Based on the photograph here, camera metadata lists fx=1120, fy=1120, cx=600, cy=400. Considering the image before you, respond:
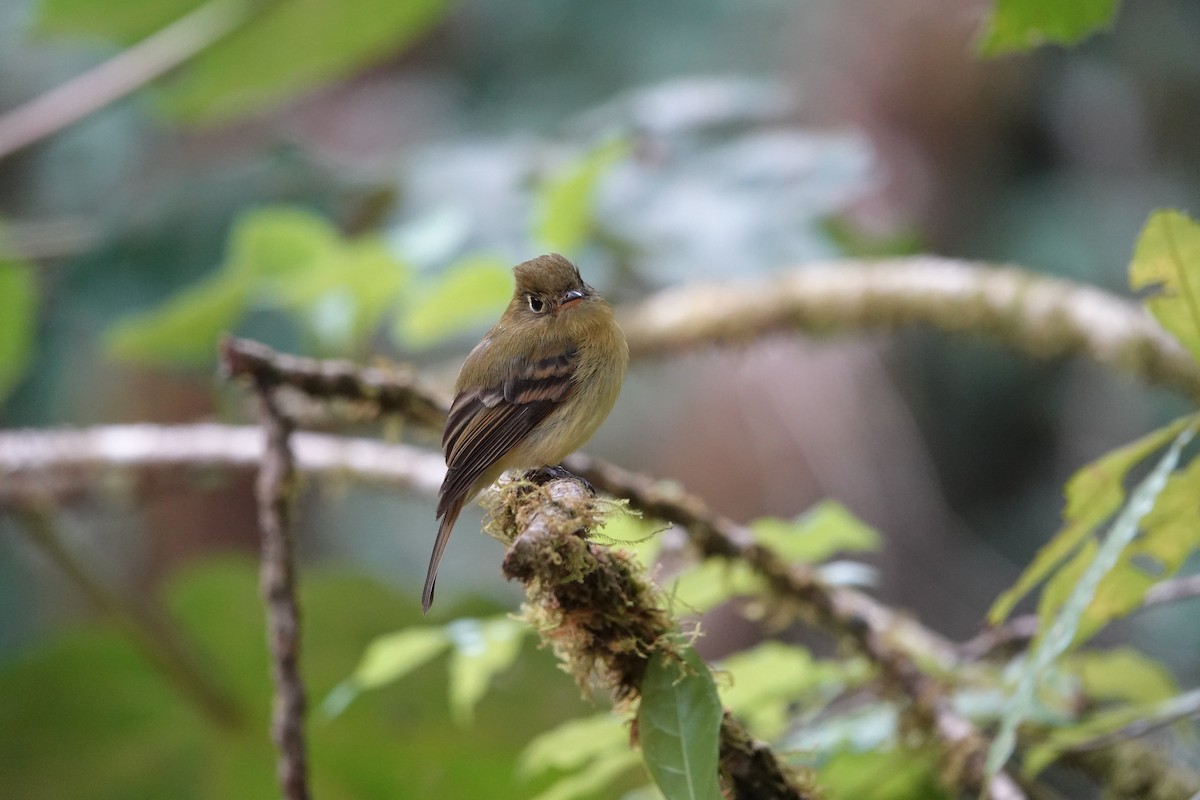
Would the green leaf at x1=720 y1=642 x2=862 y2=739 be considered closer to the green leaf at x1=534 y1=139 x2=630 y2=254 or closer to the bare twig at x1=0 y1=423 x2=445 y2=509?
the bare twig at x1=0 y1=423 x2=445 y2=509

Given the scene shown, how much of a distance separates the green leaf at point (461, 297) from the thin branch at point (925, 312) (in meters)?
0.84

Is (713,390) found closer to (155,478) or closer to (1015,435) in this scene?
(1015,435)

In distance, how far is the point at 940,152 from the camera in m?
7.09

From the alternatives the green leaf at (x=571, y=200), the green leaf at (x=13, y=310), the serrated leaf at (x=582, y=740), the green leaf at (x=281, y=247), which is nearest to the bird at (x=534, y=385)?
the serrated leaf at (x=582, y=740)

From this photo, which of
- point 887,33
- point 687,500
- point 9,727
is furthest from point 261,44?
point 887,33

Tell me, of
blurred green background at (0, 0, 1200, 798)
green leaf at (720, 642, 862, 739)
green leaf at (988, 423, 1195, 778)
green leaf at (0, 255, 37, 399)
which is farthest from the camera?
green leaf at (0, 255, 37, 399)

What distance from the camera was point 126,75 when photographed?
4.27 metres

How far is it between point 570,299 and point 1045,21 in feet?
3.89

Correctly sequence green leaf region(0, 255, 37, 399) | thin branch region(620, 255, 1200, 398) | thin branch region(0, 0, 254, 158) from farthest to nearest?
thin branch region(0, 0, 254, 158) < green leaf region(0, 255, 37, 399) < thin branch region(620, 255, 1200, 398)

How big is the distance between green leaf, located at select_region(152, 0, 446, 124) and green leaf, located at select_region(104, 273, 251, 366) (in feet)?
4.26

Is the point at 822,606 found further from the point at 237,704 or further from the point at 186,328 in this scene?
the point at 186,328

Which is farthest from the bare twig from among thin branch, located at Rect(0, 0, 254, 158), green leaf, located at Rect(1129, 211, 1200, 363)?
green leaf, located at Rect(1129, 211, 1200, 363)

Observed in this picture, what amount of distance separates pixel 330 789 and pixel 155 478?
3.44 ft

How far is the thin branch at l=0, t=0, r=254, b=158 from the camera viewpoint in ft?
13.5
